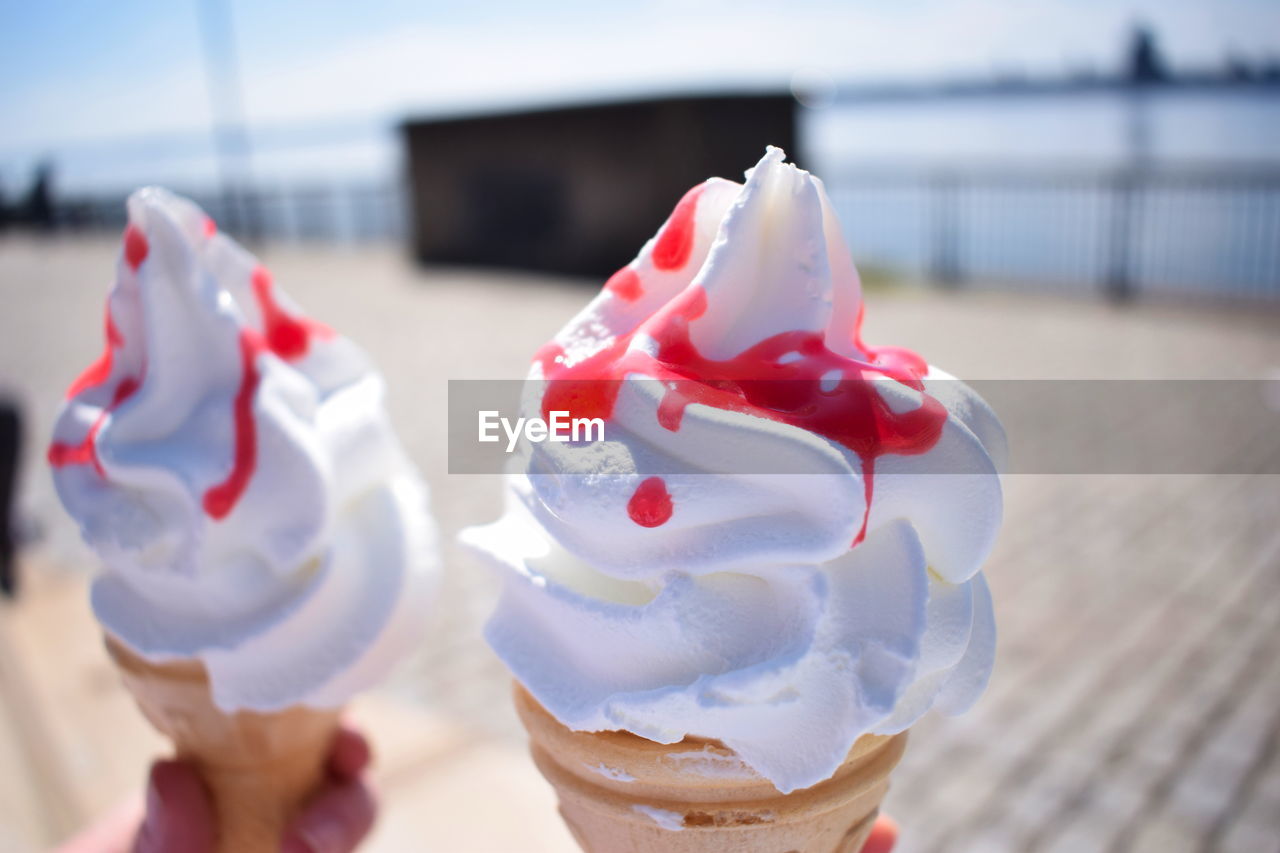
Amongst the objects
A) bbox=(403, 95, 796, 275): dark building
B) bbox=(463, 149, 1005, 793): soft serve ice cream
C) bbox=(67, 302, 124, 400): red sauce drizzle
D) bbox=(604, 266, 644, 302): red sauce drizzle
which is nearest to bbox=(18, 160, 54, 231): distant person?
bbox=(403, 95, 796, 275): dark building

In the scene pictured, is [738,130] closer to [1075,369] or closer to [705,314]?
[1075,369]

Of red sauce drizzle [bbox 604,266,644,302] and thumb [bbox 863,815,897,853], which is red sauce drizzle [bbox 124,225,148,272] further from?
thumb [bbox 863,815,897,853]

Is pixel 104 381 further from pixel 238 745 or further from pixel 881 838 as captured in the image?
pixel 881 838

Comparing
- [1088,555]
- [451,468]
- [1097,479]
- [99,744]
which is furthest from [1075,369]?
[99,744]

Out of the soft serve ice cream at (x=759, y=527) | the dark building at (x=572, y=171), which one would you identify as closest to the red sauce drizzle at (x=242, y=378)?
the soft serve ice cream at (x=759, y=527)

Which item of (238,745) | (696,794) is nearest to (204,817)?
(238,745)

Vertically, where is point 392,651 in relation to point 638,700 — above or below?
below
